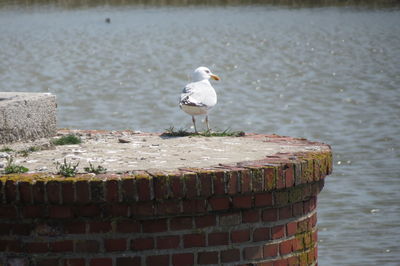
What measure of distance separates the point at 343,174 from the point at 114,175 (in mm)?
7487

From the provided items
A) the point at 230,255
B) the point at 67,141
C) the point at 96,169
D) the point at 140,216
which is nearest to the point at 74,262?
the point at 140,216

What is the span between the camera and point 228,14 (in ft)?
110

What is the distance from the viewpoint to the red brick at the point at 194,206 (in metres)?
4.71

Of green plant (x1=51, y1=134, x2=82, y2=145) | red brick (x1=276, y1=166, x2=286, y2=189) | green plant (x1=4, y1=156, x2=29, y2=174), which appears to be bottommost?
green plant (x1=51, y1=134, x2=82, y2=145)

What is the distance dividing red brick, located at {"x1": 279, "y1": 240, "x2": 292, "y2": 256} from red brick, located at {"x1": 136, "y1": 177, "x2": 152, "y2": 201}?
0.91 m

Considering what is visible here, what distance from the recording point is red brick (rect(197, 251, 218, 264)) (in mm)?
Answer: 4781

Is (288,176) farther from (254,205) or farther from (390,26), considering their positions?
A: (390,26)

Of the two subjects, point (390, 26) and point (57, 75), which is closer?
Answer: point (57, 75)

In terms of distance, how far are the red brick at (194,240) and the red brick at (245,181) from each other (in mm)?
346

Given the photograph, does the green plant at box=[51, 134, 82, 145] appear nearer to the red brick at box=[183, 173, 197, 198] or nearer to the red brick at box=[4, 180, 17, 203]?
the red brick at box=[4, 180, 17, 203]

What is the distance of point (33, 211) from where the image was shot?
468 centimetres

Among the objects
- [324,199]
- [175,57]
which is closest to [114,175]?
[324,199]

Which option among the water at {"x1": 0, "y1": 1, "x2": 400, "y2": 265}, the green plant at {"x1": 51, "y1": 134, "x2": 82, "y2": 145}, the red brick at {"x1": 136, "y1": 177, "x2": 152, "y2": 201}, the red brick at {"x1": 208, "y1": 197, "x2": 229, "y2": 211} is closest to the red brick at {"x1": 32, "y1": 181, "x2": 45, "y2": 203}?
the red brick at {"x1": 136, "y1": 177, "x2": 152, "y2": 201}

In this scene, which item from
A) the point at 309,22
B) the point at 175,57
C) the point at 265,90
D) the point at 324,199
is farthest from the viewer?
the point at 309,22
